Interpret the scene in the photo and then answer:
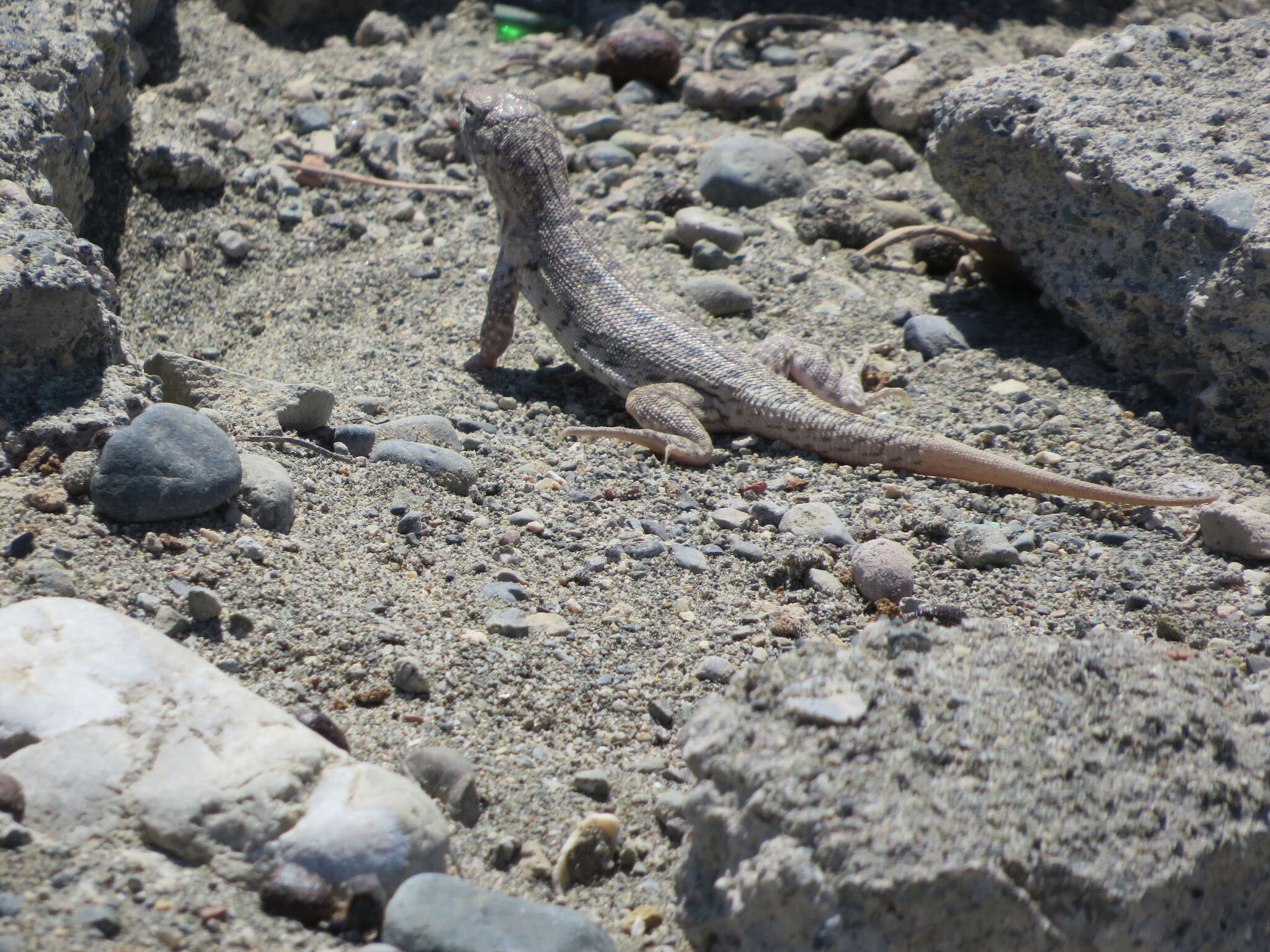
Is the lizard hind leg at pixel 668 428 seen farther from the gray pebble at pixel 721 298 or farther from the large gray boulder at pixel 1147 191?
the large gray boulder at pixel 1147 191

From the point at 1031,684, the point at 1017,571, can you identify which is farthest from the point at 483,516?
the point at 1031,684

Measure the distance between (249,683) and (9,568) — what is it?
699 millimetres

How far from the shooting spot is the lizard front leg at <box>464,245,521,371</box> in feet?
18.2

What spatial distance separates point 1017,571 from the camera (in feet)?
13.0

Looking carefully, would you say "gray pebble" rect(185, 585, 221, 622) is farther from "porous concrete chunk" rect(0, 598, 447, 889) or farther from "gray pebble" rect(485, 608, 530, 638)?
"gray pebble" rect(485, 608, 530, 638)

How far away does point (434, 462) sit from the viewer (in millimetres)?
4176

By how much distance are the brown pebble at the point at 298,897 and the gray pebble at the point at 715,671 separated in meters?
1.42

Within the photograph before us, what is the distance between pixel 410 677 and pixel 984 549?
2.08 m

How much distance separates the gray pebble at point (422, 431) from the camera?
174 inches

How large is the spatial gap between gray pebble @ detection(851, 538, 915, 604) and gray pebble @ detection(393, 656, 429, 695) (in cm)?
154

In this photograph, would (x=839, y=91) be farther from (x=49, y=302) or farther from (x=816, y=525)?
(x=49, y=302)

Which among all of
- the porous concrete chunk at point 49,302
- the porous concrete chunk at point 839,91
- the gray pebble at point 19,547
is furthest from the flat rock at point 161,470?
the porous concrete chunk at point 839,91

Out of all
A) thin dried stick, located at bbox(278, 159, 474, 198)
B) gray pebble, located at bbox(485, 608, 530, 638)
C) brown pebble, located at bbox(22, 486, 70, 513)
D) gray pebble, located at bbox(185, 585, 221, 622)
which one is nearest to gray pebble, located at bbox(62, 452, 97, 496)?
brown pebble, located at bbox(22, 486, 70, 513)

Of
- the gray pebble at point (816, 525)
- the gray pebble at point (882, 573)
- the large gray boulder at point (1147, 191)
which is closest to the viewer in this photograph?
the gray pebble at point (882, 573)
